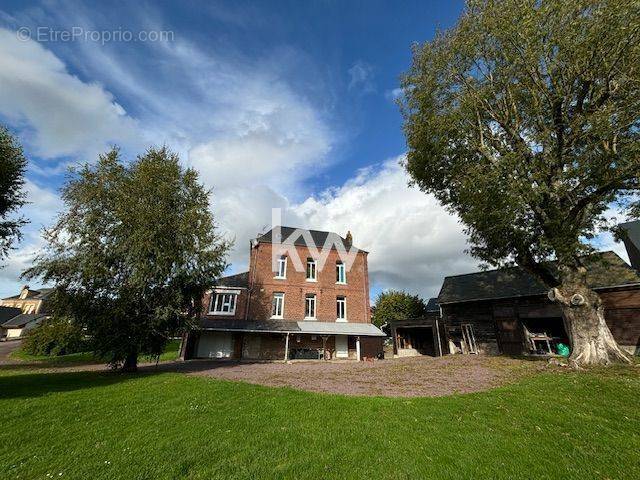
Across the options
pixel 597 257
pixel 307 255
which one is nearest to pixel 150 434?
pixel 597 257

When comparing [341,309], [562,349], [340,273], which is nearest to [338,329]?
[341,309]

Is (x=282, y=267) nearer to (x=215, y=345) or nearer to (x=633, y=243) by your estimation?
(x=215, y=345)

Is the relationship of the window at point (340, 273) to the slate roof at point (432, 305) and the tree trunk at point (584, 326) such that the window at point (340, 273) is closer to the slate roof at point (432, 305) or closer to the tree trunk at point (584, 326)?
the slate roof at point (432, 305)

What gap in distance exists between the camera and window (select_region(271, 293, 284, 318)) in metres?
26.2

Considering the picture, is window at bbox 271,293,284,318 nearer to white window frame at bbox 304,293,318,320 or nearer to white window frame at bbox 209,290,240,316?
white window frame at bbox 304,293,318,320

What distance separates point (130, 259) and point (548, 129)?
1997 centimetres

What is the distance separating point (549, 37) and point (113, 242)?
22.2m

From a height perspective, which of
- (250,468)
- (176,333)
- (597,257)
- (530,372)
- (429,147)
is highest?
(429,147)

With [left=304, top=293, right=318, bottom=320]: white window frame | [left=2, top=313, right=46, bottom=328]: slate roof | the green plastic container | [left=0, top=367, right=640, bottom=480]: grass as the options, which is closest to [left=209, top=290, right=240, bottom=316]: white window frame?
[left=304, top=293, right=318, bottom=320]: white window frame

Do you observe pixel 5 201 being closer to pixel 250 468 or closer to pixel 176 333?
pixel 176 333

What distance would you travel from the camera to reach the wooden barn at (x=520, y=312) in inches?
721

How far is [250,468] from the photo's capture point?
4.72 meters

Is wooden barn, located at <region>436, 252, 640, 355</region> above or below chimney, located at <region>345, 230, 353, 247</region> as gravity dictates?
below

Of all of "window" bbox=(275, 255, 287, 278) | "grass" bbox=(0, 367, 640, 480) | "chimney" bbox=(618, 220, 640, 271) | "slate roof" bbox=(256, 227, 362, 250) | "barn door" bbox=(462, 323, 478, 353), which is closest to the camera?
"grass" bbox=(0, 367, 640, 480)
